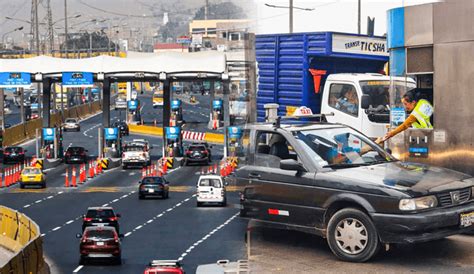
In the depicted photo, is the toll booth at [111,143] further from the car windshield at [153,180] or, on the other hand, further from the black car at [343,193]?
the black car at [343,193]

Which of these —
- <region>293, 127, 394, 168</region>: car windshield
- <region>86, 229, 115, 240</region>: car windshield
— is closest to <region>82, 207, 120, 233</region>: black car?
<region>86, 229, 115, 240</region>: car windshield

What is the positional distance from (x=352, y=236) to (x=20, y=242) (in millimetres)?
33226

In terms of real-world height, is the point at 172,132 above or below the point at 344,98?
below

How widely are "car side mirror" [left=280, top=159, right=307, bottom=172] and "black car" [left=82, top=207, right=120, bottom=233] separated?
122 ft

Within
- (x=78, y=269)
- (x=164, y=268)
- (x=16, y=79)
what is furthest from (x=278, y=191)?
(x=16, y=79)

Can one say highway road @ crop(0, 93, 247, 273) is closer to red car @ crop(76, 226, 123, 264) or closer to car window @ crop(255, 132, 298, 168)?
red car @ crop(76, 226, 123, 264)

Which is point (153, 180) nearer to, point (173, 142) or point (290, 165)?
point (173, 142)

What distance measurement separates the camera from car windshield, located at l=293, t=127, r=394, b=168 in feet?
19.3

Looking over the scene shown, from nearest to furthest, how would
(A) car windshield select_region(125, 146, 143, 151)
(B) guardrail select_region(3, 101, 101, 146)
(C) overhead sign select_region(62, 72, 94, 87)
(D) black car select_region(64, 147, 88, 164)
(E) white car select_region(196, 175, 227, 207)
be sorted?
(E) white car select_region(196, 175, 227, 207) < (C) overhead sign select_region(62, 72, 94, 87) < (A) car windshield select_region(125, 146, 143, 151) < (D) black car select_region(64, 147, 88, 164) < (B) guardrail select_region(3, 101, 101, 146)

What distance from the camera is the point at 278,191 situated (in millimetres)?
5793

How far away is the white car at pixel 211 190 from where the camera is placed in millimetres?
51772

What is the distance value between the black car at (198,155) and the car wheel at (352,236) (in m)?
73.7

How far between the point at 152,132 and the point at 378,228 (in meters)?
115

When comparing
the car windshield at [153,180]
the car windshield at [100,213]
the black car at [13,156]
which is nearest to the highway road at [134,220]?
the car windshield at [153,180]
